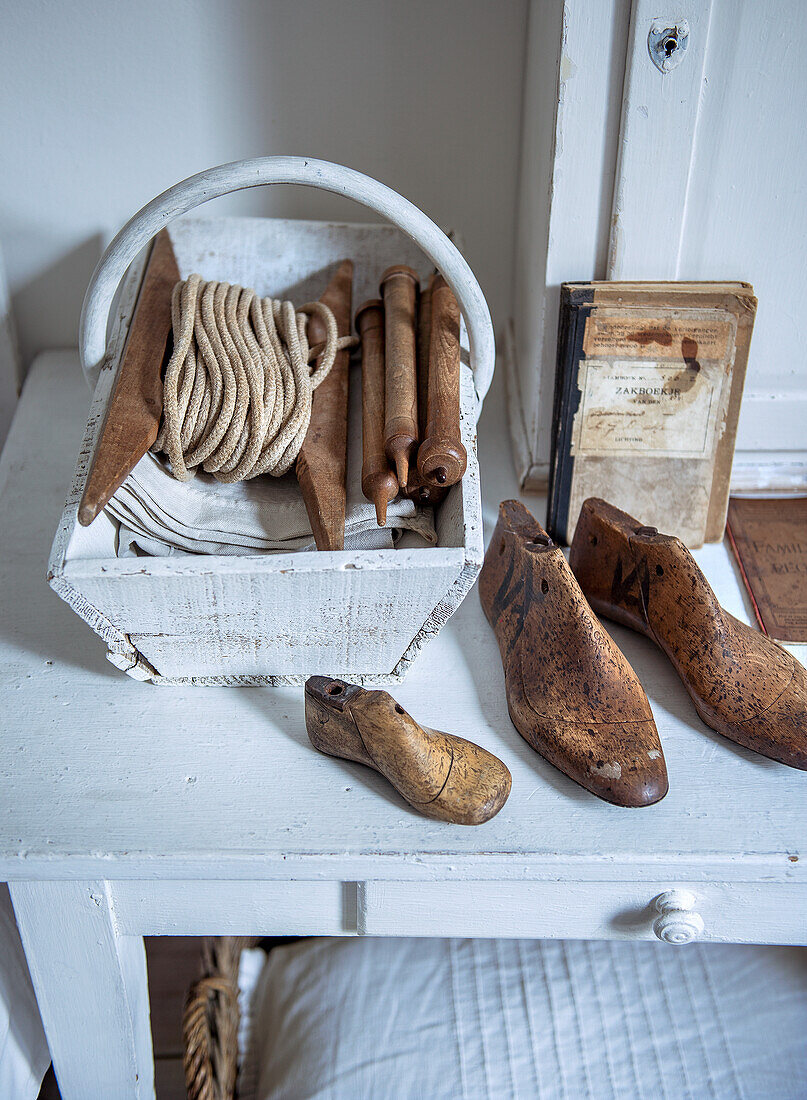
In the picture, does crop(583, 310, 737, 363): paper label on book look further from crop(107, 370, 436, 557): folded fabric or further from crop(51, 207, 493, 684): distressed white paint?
crop(107, 370, 436, 557): folded fabric

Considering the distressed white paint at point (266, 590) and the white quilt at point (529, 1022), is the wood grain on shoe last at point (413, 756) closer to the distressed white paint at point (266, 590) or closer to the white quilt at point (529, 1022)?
the distressed white paint at point (266, 590)

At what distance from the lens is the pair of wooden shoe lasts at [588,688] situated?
0.57 m

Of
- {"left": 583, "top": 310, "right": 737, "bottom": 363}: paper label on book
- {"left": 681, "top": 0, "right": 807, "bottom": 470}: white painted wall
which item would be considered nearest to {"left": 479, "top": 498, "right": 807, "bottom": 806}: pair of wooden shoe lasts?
{"left": 583, "top": 310, "right": 737, "bottom": 363}: paper label on book

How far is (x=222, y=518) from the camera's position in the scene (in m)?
0.67

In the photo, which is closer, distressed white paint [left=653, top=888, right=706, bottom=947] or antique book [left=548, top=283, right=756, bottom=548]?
distressed white paint [left=653, top=888, right=706, bottom=947]

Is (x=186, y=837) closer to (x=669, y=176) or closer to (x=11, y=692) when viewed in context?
(x=11, y=692)

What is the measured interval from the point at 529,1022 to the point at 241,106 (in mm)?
869

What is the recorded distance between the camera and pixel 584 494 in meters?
0.78

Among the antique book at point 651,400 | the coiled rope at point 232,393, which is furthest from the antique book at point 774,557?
the coiled rope at point 232,393

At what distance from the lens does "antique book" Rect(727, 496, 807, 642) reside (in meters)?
Answer: 0.72

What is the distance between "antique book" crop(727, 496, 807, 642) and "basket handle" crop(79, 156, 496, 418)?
27 centimetres

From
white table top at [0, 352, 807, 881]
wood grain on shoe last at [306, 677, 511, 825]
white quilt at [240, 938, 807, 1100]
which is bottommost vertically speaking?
white quilt at [240, 938, 807, 1100]

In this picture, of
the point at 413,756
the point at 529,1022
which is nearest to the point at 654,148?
the point at 413,756

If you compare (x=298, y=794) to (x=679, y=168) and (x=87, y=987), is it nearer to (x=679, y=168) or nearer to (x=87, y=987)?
(x=87, y=987)
